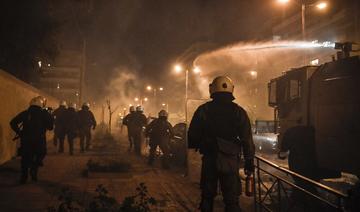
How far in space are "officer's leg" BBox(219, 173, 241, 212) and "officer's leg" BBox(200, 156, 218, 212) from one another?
11 cm

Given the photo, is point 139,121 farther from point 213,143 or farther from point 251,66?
point 251,66

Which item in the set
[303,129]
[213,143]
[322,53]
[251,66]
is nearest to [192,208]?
[213,143]

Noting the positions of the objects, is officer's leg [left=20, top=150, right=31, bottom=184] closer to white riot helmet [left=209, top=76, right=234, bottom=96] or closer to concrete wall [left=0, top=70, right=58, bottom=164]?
concrete wall [left=0, top=70, right=58, bottom=164]

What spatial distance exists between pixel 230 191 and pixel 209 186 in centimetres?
26

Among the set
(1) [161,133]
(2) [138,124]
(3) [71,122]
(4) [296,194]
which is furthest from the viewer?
(2) [138,124]

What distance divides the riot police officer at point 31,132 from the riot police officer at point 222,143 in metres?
4.28

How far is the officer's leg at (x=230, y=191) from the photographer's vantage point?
4465mm

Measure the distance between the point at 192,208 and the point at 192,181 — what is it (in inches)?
92.6

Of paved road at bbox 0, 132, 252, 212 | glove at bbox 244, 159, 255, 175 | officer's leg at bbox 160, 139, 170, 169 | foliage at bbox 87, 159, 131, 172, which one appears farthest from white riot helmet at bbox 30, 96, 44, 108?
glove at bbox 244, 159, 255, 175

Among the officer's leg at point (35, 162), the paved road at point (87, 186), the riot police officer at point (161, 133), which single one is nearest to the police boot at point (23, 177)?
the paved road at point (87, 186)

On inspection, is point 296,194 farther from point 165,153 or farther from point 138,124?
point 138,124

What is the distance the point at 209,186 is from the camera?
4520 millimetres

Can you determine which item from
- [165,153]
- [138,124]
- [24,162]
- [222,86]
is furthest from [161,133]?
[222,86]

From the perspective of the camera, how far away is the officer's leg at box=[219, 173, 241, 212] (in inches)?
176
